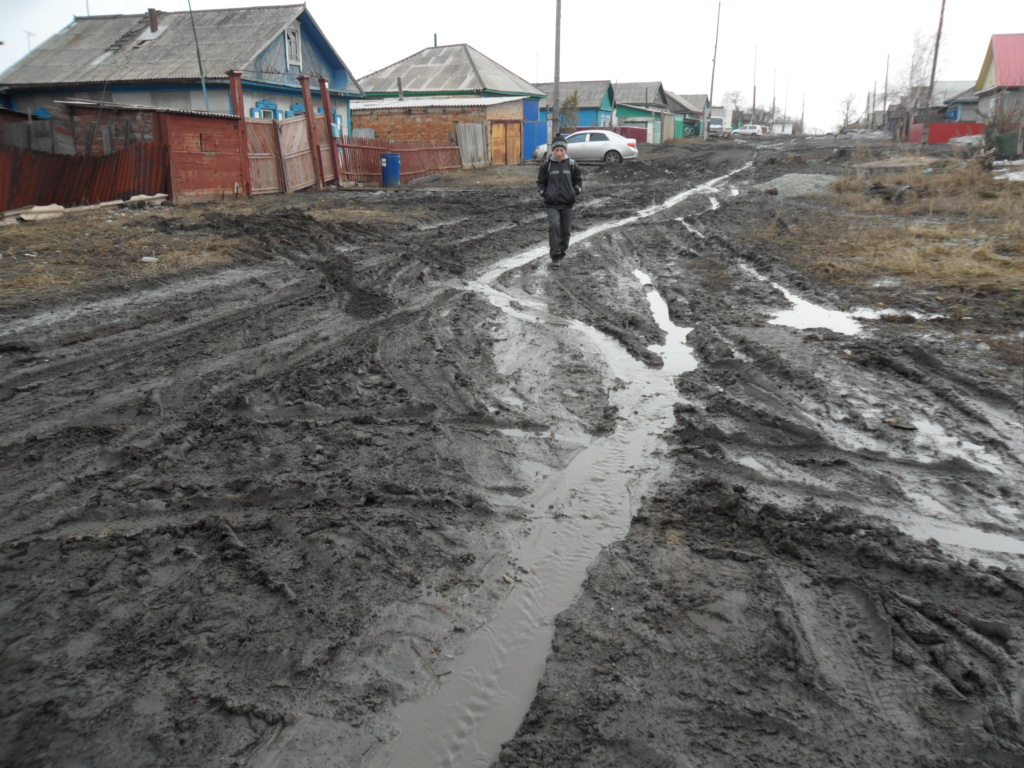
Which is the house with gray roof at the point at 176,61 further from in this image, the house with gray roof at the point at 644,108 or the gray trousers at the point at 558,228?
the house with gray roof at the point at 644,108

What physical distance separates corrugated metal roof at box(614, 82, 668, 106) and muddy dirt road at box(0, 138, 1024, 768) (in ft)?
241

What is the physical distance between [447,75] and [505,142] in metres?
10.7

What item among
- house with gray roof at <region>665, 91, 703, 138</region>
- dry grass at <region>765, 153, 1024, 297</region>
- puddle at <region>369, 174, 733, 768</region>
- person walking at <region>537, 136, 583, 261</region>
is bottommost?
puddle at <region>369, 174, 733, 768</region>

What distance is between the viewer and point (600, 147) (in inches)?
1233

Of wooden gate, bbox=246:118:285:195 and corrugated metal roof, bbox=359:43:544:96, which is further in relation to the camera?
corrugated metal roof, bbox=359:43:544:96

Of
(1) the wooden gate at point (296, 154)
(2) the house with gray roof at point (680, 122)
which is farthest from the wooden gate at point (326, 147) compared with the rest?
(2) the house with gray roof at point (680, 122)

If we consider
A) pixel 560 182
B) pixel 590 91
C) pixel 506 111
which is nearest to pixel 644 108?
pixel 590 91

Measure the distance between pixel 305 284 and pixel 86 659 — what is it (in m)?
6.50

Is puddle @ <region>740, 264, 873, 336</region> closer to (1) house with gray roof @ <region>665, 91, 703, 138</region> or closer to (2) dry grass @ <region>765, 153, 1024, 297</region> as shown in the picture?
(2) dry grass @ <region>765, 153, 1024, 297</region>

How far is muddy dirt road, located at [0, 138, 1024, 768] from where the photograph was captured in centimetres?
249

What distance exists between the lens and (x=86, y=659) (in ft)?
8.82

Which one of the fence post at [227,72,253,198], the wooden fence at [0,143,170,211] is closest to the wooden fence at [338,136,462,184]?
the fence post at [227,72,253,198]

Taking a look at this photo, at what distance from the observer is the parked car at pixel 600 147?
31.2 metres

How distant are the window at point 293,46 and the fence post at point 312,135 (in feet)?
29.2
